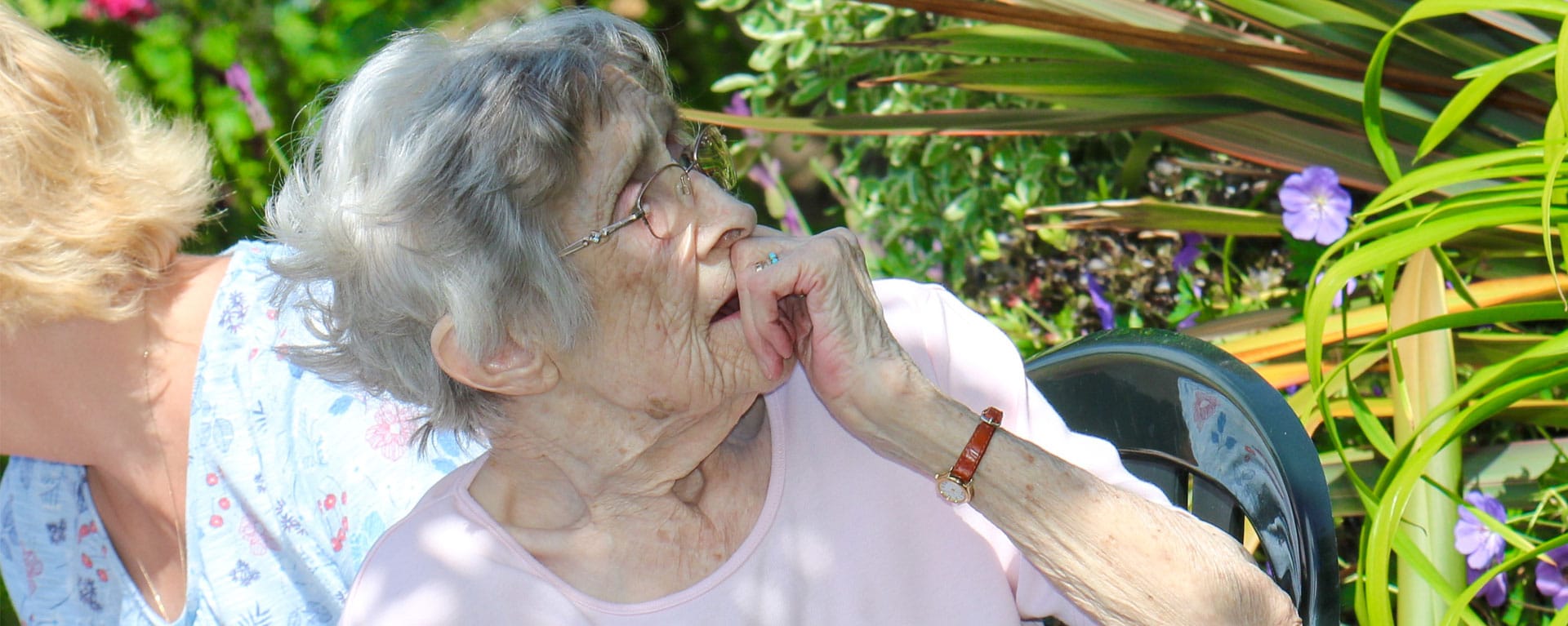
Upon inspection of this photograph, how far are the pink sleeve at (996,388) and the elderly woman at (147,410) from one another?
2.52ft

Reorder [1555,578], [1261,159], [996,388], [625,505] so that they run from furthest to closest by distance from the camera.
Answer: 1. [1261,159]
2. [1555,578]
3. [996,388]
4. [625,505]

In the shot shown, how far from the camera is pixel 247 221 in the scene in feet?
16.9

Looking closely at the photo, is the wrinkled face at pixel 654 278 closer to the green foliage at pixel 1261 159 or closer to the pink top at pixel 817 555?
the pink top at pixel 817 555

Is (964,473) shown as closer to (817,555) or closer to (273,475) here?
(817,555)

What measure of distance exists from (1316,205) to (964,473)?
3.61ft

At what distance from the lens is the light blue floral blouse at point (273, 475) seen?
2232mm

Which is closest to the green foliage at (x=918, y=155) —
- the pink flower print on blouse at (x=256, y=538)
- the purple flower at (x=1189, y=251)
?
the purple flower at (x=1189, y=251)

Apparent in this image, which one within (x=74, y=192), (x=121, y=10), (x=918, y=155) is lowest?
(x=121, y=10)

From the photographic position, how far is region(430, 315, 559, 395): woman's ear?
168 cm

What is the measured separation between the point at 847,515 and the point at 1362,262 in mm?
757

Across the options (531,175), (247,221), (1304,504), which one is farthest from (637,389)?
(247,221)

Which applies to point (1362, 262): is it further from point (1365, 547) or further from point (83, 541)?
point (83, 541)

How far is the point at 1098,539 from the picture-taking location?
5.49 ft

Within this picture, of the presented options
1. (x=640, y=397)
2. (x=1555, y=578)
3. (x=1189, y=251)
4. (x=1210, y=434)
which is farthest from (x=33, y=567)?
(x=1555, y=578)
